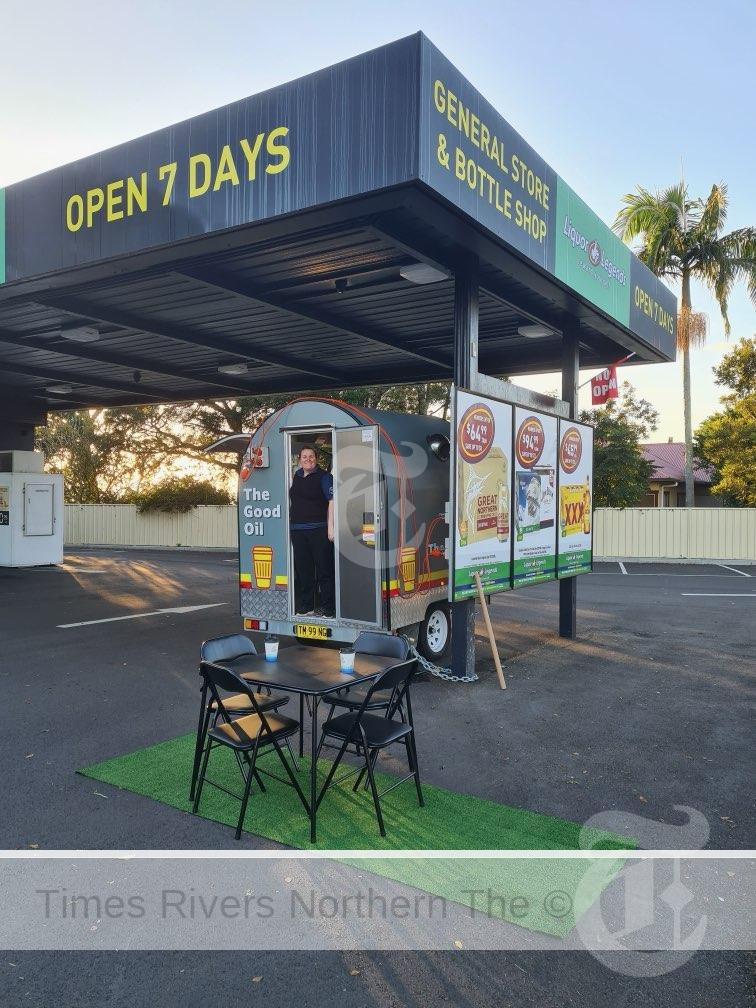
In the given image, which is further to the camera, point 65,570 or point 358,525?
point 65,570

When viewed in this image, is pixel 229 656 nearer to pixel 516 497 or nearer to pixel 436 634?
pixel 436 634

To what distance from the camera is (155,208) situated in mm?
6242

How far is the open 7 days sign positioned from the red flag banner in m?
1.63

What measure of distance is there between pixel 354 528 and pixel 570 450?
3.40 metres

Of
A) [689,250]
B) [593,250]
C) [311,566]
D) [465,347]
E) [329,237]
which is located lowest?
[311,566]

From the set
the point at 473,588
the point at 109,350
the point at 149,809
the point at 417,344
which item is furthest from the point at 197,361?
the point at 149,809

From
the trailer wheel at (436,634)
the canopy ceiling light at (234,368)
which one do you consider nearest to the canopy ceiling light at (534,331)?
the trailer wheel at (436,634)

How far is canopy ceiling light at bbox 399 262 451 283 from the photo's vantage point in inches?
281

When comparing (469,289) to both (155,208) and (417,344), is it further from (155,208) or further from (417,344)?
(417,344)

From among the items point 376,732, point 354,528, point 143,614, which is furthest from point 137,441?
point 376,732

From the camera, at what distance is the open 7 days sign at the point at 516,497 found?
699 cm

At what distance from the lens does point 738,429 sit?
77.5ft

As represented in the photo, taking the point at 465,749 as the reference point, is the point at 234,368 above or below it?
above

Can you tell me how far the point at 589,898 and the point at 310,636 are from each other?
185 inches
